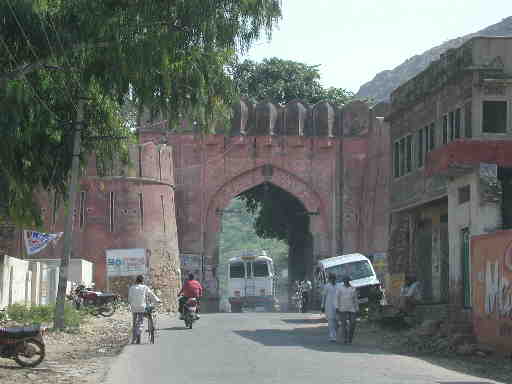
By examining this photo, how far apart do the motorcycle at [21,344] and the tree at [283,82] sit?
3753 cm

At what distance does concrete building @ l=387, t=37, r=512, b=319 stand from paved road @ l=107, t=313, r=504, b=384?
347cm

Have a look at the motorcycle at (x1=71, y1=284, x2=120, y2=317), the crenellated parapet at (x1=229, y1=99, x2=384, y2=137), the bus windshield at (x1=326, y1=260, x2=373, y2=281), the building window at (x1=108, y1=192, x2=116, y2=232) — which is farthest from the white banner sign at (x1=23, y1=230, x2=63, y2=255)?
the crenellated parapet at (x1=229, y1=99, x2=384, y2=137)

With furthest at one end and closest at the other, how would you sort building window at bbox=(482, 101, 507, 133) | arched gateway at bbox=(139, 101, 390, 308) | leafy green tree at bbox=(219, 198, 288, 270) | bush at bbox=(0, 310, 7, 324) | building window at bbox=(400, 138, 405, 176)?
leafy green tree at bbox=(219, 198, 288, 270) → arched gateway at bbox=(139, 101, 390, 308) → building window at bbox=(400, 138, 405, 176) → building window at bbox=(482, 101, 507, 133) → bush at bbox=(0, 310, 7, 324)

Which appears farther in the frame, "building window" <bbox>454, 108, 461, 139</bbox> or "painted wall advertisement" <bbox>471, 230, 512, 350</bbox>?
"building window" <bbox>454, 108, 461, 139</bbox>

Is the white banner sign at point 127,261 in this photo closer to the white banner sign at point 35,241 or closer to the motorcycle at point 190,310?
the white banner sign at point 35,241

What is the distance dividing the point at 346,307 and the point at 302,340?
975 millimetres

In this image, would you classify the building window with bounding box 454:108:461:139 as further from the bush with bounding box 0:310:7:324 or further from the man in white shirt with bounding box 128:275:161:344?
the bush with bounding box 0:310:7:324

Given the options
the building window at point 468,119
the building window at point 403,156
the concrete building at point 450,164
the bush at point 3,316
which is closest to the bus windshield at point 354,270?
the concrete building at point 450,164

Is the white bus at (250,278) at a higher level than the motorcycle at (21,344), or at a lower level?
higher

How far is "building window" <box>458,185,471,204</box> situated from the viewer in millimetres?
18222

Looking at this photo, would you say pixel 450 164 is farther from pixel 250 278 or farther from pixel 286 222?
pixel 286 222

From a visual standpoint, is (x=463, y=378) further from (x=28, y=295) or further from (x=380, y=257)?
(x=380, y=257)

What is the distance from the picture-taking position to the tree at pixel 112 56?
13.8 metres

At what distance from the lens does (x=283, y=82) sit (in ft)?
161
